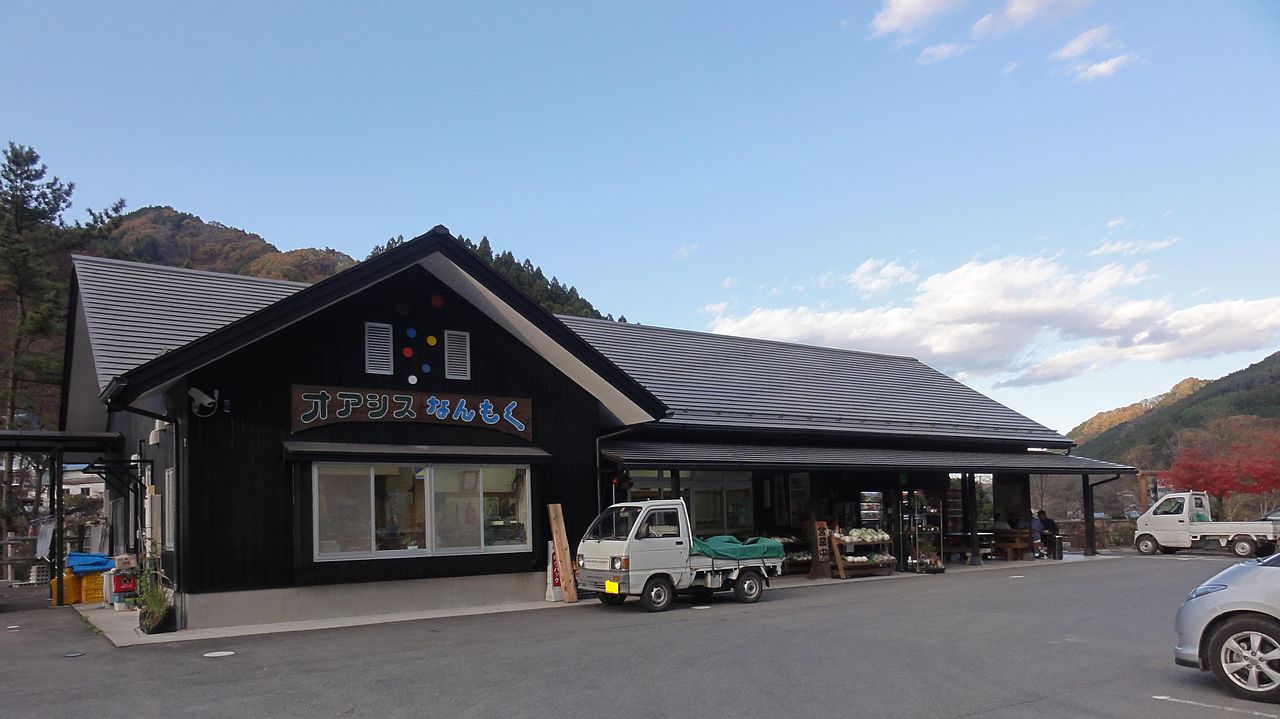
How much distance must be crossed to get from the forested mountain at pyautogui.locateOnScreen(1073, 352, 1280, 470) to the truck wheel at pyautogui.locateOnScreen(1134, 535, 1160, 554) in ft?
72.1

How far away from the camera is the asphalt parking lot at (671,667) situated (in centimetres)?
804

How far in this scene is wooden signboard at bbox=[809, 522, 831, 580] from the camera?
20578 millimetres

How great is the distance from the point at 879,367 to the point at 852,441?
22.1 feet

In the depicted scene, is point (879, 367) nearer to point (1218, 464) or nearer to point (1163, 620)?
point (1218, 464)

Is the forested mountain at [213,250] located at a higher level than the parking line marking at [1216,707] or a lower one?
higher

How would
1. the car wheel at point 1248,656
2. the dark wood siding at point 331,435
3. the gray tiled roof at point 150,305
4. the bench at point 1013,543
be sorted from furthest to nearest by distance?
1. the bench at point 1013,543
2. the gray tiled roof at point 150,305
3. the dark wood siding at point 331,435
4. the car wheel at point 1248,656

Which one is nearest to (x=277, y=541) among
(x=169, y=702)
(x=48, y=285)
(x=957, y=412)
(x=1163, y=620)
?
(x=169, y=702)

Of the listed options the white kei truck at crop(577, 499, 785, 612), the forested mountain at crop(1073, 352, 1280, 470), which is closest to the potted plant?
the white kei truck at crop(577, 499, 785, 612)

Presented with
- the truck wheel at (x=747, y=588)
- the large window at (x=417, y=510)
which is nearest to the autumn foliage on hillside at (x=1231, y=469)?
the truck wheel at (x=747, y=588)

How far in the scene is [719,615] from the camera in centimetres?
1423

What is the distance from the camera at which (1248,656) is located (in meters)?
7.87

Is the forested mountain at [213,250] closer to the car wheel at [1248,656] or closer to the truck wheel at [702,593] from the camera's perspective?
the truck wheel at [702,593]

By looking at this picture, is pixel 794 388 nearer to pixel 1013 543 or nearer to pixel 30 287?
pixel 1013 543

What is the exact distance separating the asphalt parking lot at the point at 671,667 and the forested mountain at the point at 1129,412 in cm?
6680
